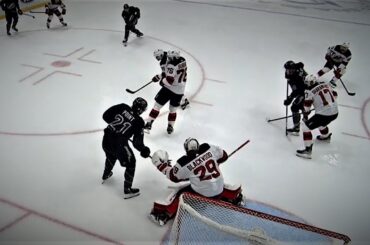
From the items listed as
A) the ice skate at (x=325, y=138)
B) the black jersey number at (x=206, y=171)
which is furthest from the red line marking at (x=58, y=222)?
the ice skate at (x=325, y=138)

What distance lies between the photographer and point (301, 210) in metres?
3.58

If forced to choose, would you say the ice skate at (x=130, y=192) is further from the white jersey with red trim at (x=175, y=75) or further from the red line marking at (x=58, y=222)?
the white jersey with red trim at (x=175, y=75)

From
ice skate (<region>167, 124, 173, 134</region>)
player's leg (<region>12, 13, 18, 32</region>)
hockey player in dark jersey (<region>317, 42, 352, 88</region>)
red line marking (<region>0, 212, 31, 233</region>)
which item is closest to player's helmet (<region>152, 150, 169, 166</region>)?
red line marking (<region>0, 212, 31, 233</region>)

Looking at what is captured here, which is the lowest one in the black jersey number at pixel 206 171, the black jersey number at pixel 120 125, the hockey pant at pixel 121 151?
the hockey pant at pixel 121 151

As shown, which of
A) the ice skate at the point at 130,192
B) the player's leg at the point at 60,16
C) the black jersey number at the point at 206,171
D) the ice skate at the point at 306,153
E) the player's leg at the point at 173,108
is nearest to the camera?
the black jersey number at the point at 206,171

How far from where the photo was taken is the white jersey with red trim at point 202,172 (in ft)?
10.2

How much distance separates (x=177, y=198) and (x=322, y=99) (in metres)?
2.01

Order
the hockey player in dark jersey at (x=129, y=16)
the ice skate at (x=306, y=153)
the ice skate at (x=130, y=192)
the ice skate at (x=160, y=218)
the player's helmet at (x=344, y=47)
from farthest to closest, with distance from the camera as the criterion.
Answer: the hockey player in dark jersey at (x=129, y=16) < the player's helmet at (x=344, y=47) < the ice skate at (x=306, y=153) < the ice skate at (x=130, y=192) < the ice skate at (x=160, y=218)

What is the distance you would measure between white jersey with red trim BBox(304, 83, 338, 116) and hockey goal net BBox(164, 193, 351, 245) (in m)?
1.77

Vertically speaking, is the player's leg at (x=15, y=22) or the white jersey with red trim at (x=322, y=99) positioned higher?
the white jersey with red trim at (x=322, y=99)

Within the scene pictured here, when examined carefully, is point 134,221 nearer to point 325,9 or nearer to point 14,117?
point 14,117

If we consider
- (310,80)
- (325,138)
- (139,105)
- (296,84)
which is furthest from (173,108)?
(325,138)

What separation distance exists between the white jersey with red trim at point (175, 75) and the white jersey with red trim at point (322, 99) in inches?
57.2

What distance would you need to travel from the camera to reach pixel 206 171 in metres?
3.11
